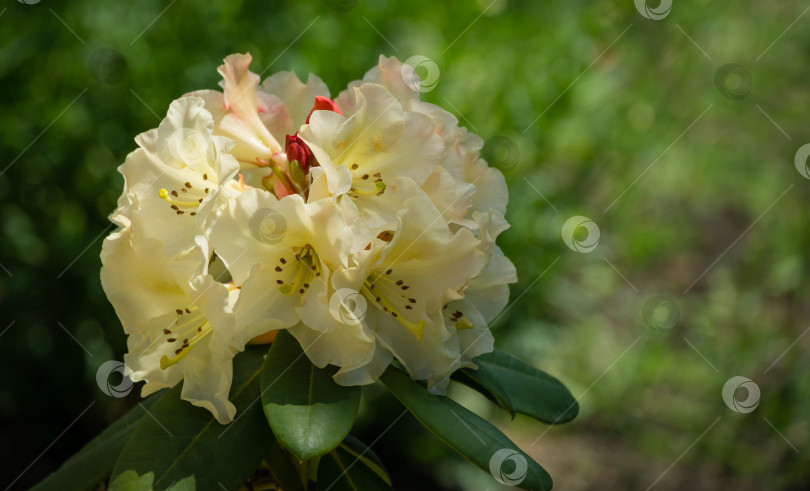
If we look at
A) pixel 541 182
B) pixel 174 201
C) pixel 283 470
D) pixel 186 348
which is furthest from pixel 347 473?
pixel 541 182

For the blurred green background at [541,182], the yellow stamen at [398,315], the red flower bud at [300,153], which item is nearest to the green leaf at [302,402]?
the yellow stamen at [398,315]

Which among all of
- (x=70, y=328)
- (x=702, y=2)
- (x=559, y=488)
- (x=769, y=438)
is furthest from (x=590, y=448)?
(x=70, y=328)

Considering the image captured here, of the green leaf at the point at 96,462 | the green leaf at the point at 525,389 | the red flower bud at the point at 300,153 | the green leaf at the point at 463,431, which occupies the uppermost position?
the red flower bud at the point at 300,153

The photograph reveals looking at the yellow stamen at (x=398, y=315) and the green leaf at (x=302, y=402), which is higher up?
the yellow stamen at (x=398, y=315)

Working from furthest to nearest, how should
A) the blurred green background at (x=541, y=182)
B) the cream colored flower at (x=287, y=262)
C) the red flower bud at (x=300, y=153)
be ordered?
the blurred green background at (x=541, y=182) → the red flower bud at (x=300, y=153) → the cream colored flower at (x=287, y=262)

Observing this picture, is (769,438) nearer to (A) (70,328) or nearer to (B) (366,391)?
(B) (366,391)

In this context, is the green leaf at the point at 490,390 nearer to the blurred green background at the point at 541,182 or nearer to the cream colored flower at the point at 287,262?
the cream colored flower at the point at 287,262
